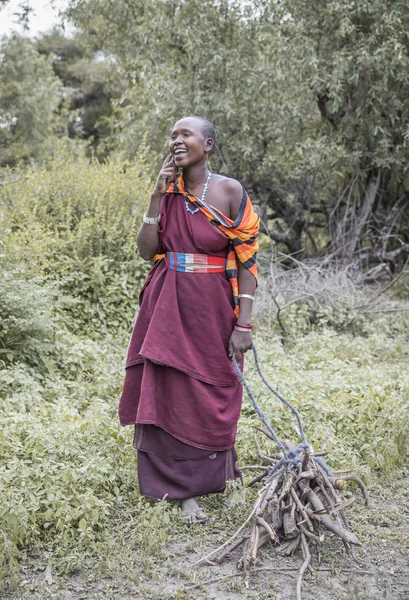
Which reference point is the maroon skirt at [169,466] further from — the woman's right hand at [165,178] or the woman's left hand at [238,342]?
the woman's right hand at [165,178]

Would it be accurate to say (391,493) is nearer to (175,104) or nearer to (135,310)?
(135,310)

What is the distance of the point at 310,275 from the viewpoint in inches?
300

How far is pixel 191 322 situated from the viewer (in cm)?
313

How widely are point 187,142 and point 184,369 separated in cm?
110

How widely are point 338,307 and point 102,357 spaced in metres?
3.05

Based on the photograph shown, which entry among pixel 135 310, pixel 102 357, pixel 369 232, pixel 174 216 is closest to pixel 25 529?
pixel 174 216

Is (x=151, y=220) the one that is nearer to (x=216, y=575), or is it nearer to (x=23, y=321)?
(x=216, y=575)

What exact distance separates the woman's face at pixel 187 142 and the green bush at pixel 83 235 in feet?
8.53

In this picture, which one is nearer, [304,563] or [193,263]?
[304,563]

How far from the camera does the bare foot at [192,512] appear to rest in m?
3.13

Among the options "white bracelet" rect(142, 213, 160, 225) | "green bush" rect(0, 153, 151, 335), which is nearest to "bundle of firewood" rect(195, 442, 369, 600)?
"white bracelet" rect(142, 213, 160, 225)

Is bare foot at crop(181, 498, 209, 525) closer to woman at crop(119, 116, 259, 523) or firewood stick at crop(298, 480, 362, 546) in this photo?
woman at crop(119, 116, 259, 523)

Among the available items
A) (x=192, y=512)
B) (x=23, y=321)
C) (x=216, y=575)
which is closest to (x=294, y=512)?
(x=216, y=575)

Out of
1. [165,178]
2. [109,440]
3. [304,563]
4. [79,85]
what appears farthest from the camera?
[79,85]
